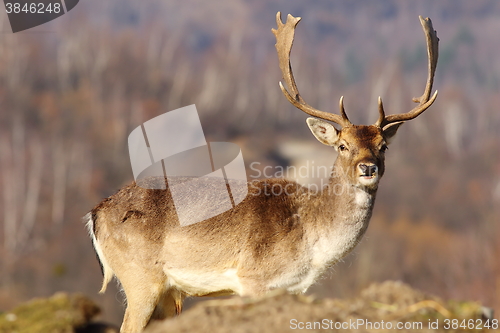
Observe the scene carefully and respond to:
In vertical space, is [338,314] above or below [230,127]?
above

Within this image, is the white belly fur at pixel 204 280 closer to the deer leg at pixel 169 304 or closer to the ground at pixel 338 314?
the deer leg at pixel 169 304

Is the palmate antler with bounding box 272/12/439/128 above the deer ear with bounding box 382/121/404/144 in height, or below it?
above

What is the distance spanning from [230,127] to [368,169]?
79.9 m

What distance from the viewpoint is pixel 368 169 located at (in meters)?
8.10

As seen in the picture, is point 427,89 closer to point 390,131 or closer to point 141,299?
point 390,131

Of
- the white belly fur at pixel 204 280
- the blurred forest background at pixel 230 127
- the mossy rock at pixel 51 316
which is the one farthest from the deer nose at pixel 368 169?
the blurred forest background at pixel 230 127

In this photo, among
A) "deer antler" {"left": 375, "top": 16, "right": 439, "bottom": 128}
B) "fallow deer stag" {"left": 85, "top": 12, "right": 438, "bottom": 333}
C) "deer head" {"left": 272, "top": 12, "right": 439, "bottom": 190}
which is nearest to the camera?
"deer head" {"left": 272, "top": 12, "right": 439, "bottom": 190}

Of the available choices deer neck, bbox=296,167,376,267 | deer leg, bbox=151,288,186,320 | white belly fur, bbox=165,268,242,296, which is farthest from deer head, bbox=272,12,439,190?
deer leg, bbox=151,288,186,320

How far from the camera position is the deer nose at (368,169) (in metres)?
8.09

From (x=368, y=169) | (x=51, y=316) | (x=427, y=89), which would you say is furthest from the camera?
(x=51, y=316)

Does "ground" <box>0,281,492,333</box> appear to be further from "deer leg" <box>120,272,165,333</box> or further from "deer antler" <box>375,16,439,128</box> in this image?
"deer antler" <box>375,16,439,128</box>

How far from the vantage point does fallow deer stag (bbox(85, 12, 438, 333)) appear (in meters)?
8.37

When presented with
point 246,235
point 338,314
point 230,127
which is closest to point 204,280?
point 246,235

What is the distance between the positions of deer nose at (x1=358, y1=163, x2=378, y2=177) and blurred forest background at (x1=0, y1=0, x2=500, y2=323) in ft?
114
